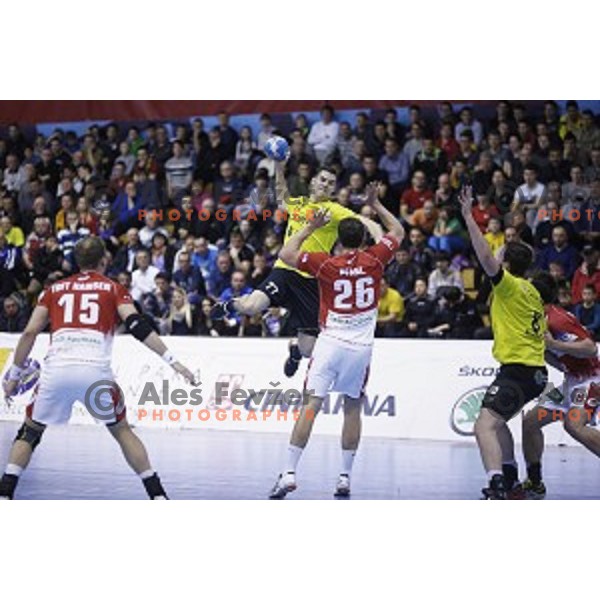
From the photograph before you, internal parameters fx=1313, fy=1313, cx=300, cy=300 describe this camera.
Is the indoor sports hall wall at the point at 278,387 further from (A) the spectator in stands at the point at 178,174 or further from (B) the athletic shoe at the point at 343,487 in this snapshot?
(B) the athletic shoe at the point at 343,487

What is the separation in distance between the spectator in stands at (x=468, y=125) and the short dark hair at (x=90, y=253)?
27.3 ft

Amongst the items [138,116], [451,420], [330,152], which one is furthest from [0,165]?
[451,420]

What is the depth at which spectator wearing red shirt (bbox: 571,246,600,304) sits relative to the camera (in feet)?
47.6

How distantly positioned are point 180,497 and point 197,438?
415cm

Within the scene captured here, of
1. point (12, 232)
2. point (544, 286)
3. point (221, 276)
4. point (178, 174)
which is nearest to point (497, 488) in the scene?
point (544, 286)

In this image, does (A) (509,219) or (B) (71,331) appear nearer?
(B) (71,331)

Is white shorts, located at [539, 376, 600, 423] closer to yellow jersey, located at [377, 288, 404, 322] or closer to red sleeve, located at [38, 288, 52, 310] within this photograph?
red sleeve, located at [38, 288, 52, 310]

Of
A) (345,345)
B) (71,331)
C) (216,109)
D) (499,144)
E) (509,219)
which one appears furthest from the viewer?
(216,109)

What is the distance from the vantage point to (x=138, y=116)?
754 inches

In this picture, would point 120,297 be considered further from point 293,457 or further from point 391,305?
point 391,305

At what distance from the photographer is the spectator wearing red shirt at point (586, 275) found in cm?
1452

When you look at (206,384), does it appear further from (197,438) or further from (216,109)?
(216,109)

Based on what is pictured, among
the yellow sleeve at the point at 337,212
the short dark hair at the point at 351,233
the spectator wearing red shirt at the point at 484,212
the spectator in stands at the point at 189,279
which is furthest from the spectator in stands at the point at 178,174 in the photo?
the short dark hair at the point at 351,233
